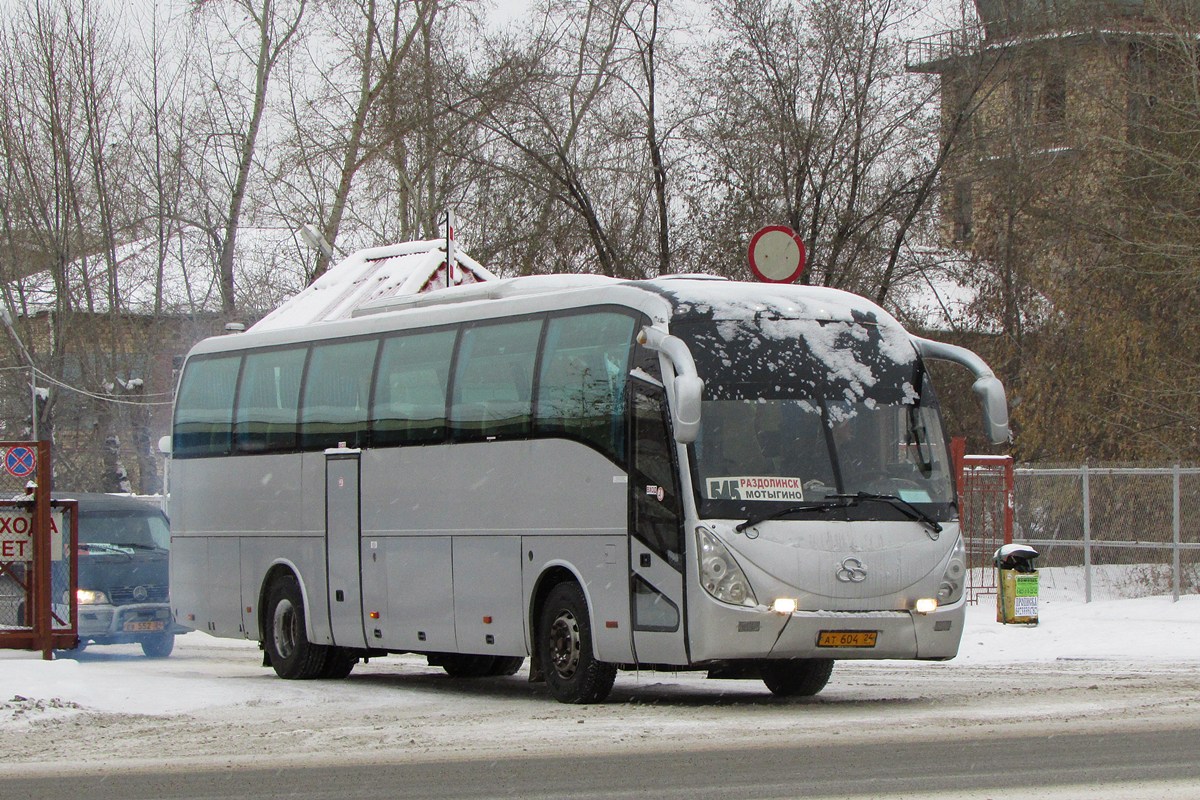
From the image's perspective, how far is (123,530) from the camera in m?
24.4

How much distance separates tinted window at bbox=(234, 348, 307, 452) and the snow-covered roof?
6142 millimetres

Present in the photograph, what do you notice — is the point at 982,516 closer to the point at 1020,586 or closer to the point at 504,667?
the point at 1020,586

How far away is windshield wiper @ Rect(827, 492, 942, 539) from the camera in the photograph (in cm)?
1436

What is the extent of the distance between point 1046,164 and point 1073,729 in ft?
84.3

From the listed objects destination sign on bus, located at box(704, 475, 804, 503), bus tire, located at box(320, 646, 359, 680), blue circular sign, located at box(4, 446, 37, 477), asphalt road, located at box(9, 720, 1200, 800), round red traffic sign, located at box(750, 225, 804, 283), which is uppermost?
round red traffic sign, located at box(750, 225, 804, 283)

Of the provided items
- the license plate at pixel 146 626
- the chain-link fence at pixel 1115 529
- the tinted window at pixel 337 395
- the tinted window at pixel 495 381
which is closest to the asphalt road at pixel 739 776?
the tinted window at pixel 495 381

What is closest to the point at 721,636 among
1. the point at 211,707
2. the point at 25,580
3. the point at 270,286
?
the point at 211,707

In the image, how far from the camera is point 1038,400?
35.7 meters

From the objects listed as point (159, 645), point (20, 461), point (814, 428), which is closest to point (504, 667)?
point (20, 461)

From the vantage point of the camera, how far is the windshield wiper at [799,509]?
13992mm

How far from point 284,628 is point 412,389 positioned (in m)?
3.41

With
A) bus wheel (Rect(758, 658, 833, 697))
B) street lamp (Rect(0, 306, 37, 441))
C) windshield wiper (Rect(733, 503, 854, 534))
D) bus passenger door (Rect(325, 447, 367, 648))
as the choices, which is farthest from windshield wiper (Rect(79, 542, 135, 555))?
street lamp (Rect(0, 306, 37, 441))

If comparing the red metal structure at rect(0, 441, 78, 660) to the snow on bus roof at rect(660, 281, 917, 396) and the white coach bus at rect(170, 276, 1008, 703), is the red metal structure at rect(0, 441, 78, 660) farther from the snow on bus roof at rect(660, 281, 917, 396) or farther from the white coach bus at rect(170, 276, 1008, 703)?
the snow on bus roof at rect(660, 281, 917, 396)

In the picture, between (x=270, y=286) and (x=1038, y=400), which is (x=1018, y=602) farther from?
(x=270, y=286)
